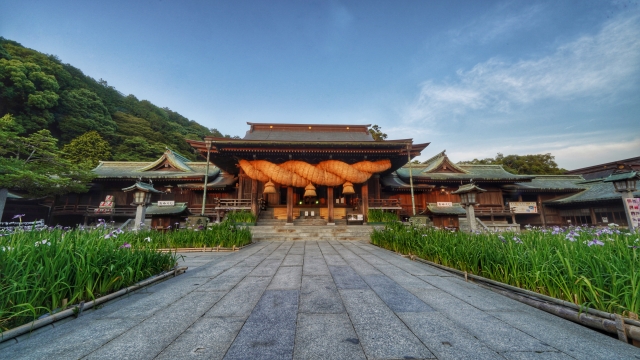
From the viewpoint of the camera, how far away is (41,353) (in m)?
1.50

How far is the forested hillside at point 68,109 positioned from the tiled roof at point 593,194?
4349cm

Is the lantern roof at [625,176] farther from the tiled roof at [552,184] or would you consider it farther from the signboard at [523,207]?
the tiled roof at [552,184]

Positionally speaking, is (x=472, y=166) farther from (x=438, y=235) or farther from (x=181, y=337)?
(x=181, y=337)

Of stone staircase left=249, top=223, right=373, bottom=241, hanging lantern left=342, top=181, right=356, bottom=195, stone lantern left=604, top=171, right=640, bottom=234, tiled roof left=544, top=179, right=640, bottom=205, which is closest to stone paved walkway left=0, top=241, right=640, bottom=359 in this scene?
stone lantern left=604, top=171, right=640, bottom=234

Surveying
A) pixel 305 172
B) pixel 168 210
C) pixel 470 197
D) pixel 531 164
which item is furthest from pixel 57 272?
pixel 531 164

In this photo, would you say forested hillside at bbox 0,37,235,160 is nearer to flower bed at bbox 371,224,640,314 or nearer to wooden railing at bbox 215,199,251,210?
wooden railing at bbox 215,199,251,210

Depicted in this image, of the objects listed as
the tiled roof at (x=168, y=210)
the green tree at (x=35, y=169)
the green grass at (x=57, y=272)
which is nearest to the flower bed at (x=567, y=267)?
the green grass at (x=57, y=272)

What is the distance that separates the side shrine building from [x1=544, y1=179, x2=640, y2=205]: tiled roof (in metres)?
0.08

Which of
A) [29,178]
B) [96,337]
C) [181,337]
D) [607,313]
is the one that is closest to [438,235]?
[607,313]

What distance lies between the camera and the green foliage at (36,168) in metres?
11.8

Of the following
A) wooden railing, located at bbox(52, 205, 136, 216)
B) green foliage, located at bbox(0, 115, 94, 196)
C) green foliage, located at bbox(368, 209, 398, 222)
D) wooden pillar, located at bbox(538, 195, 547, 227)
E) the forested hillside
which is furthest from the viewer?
the forested hillside

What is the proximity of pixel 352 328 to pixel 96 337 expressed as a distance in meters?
1.99

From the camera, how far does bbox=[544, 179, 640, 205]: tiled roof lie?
14.4 metres

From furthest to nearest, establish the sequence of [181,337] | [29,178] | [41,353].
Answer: [29,178]
[181,337]
[41,353]
